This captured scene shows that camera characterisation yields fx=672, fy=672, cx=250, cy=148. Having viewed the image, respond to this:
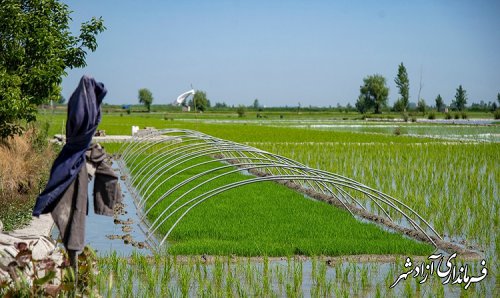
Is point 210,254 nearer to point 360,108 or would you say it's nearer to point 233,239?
point 233,239

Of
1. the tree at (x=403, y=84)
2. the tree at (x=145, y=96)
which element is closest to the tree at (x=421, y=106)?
the tree at (x=403, y=84)

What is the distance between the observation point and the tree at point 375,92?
319 feet

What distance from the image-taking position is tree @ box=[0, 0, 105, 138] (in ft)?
37.6

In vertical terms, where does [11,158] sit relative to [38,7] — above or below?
below

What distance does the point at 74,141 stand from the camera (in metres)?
4.96

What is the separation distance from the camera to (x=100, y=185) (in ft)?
17.8

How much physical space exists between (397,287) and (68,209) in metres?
3.20

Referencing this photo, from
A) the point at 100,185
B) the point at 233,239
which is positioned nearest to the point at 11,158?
the point at 233,239

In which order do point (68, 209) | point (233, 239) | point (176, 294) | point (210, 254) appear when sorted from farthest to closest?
point (233, 239)
point (210, 254)
point (176, 294)
point (68, 209)

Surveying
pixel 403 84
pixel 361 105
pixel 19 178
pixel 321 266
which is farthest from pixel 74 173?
pixel 361 105

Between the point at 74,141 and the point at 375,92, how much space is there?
A: 94.9m

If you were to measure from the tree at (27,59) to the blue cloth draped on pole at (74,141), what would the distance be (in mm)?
6626

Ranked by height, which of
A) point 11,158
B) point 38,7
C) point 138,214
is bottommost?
point 138,214

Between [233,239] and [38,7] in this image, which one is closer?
[233,239]
